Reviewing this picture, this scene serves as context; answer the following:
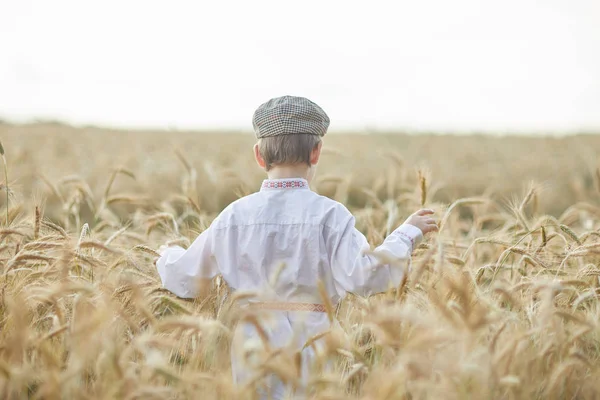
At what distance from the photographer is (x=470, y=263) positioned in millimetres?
3346

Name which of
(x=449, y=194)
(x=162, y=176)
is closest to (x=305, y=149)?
(x=162, y=176)

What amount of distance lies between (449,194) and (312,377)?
284 inches

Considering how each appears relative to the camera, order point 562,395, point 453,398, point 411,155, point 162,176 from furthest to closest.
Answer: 1. point 411,155
2. point 162,176
3. point 562,395
4. point 453,398

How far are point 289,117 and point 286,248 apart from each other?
50 cm

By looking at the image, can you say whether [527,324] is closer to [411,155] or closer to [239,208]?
[239,208]

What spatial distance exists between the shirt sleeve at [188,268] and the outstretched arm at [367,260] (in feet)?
1.62

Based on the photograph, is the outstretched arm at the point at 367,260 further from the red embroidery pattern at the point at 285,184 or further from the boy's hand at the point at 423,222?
the red embroidery pattern at the point at 285,184

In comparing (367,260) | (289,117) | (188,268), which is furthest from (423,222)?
(188,268)

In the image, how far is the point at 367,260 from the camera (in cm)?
219

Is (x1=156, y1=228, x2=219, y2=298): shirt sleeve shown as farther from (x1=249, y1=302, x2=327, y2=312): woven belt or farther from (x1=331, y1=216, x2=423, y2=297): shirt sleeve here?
(x1=331, y1=216, x2=423, y2=297): shirt sleeve

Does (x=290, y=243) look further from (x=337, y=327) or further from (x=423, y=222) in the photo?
(x=423, y=222)

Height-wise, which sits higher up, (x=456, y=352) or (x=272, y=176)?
(x=272, y=176)

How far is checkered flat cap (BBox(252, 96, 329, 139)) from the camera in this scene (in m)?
2.37

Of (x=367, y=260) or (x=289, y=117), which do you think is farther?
Result: (x=289, y=117)
